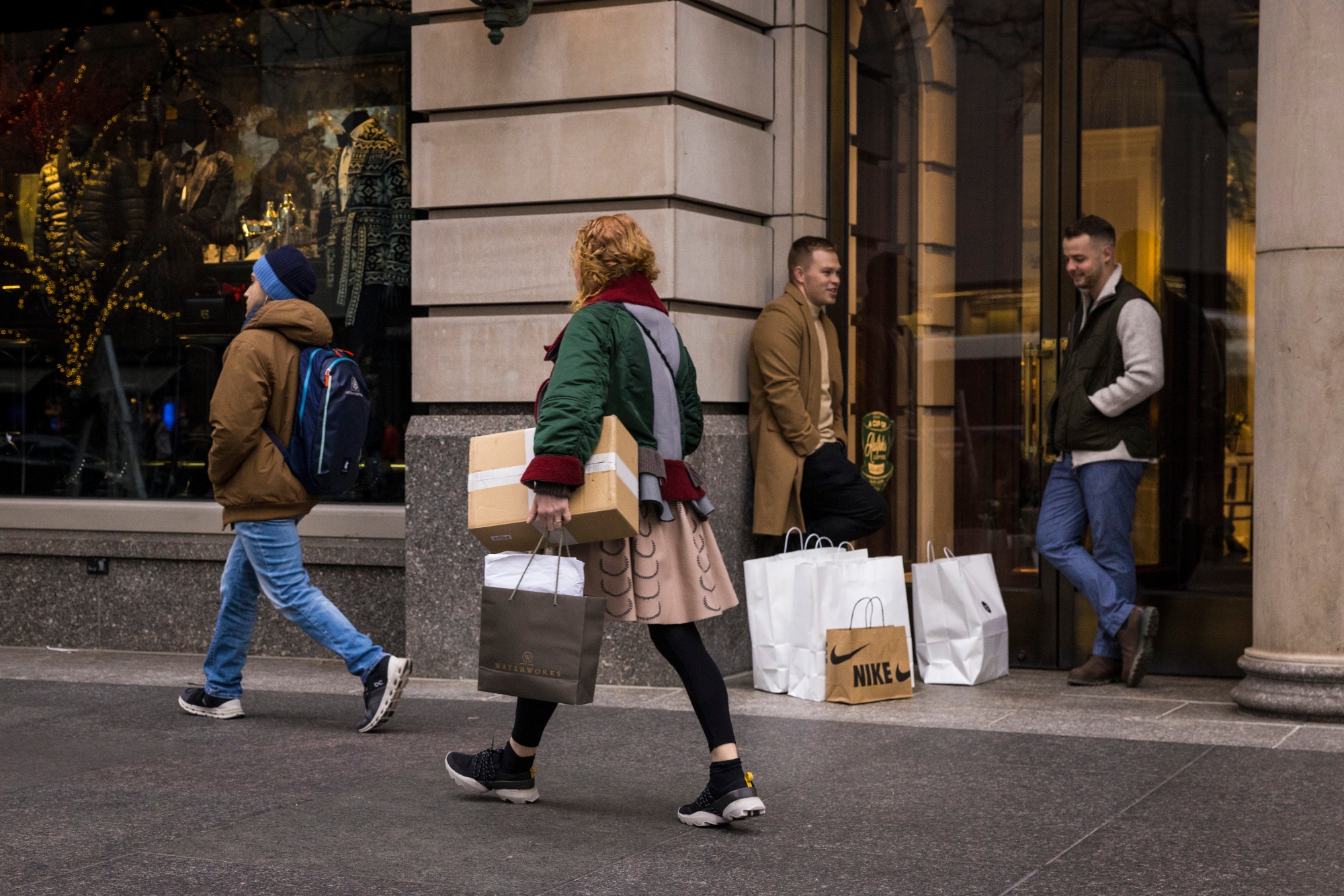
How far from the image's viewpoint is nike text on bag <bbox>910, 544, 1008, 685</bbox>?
7.71m

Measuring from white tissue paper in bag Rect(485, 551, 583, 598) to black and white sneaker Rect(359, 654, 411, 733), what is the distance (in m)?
1.70

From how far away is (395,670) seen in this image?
21.5 ft

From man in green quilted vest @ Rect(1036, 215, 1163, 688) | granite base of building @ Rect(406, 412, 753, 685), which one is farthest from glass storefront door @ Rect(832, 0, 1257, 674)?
granite base of building @ Rect(406, 412, 753, 685)

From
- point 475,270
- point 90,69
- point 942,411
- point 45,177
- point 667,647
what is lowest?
point 667,647

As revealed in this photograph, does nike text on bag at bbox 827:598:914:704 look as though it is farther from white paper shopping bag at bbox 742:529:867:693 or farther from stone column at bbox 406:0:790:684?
stone column at bbox 406:0:790:684

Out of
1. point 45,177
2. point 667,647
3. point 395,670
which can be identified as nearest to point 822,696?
point 395,670

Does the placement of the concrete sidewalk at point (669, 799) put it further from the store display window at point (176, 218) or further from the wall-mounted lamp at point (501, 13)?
the wall-mounted lamp at point (501, 13)

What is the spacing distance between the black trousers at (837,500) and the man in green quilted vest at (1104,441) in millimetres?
814

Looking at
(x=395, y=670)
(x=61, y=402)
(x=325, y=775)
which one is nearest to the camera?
(x=325, y=775)

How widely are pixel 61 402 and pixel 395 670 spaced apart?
431cm

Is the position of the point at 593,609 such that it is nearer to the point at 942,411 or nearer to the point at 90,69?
the point at 942,411

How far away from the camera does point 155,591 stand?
9.05 m

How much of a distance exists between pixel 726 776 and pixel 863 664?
→ 2399mm

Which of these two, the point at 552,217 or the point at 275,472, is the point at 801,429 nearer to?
the point at 552,217
